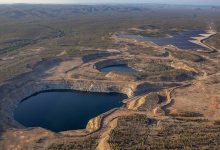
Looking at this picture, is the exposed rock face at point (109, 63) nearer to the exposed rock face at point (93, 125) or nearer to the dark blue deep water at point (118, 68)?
the dark blue deep water at point (118, 68)

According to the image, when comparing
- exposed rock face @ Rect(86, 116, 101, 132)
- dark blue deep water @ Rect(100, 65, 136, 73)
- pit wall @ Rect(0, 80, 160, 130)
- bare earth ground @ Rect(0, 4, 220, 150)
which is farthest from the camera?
dark blue deep water @ Rect(100, 65, 136, 73)

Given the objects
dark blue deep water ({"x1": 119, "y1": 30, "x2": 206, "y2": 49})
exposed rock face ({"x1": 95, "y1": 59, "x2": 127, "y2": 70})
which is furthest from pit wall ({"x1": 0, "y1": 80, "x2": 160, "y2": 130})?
dark blue deep water ({"x1": 119, "y1": 30, "x2": 206, "y2": 49})

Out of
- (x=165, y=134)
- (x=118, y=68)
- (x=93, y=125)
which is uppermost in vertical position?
(x=165, y=134)

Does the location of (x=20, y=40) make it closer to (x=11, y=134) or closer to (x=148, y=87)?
(x=148, y=87)

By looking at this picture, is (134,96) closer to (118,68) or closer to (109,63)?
(118,68)

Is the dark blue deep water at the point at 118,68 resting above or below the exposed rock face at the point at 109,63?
below

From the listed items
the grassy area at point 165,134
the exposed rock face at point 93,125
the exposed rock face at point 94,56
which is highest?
the exposed rock face at point 94,56

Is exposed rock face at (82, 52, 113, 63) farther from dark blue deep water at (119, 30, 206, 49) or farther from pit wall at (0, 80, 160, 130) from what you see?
dark blue deep water at (119, 30, 206, 49)

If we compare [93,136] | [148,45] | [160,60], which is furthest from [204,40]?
[93,136]

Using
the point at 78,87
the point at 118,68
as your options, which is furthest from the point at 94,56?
the point at 78,87

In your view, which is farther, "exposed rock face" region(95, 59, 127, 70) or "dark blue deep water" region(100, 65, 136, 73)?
"exposed rock face" region(95, 59, 127, 70)

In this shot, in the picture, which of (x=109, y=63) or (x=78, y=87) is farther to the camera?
(x=109, y=63)

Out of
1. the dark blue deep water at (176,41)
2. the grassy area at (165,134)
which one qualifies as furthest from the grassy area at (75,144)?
the dark blue deep water at (176,41)
